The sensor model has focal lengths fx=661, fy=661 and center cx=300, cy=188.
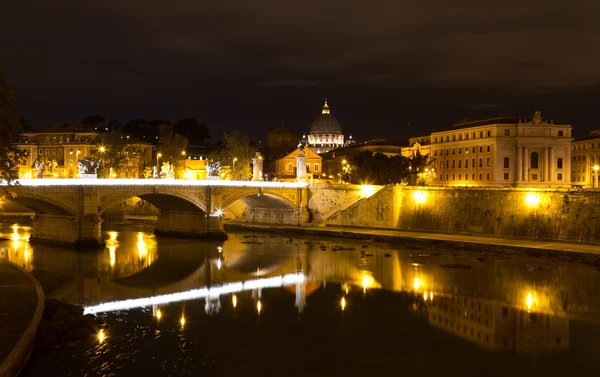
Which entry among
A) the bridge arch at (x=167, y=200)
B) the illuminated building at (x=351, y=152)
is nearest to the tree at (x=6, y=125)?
the bridge arch at (x=167, y=200)

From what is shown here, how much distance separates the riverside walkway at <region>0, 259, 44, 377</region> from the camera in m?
15.1

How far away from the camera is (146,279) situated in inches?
1254

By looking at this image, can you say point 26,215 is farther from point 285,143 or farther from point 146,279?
point 285,143

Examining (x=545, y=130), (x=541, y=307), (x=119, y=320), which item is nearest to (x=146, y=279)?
(x=119, y=320)

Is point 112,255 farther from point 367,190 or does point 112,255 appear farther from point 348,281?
point 367,190

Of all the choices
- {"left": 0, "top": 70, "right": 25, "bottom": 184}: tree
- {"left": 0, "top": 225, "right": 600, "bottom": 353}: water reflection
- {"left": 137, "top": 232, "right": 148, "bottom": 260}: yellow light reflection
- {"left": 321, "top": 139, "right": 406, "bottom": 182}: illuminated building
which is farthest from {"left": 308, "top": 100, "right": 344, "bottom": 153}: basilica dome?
{"left": 0, "top": 70, "right": 25, "bottom": 184}: tree

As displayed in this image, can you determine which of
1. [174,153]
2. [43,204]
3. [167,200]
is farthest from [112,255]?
[174,153]

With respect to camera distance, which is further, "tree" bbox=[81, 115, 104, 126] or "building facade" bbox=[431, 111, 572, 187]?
"tree" bbox=[81, 115, 104, 126]

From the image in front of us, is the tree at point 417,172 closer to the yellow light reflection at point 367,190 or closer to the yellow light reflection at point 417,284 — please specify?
the yellow light reflection at point 367,190

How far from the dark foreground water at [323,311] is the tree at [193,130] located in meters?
69.8

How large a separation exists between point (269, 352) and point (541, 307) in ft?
39.6

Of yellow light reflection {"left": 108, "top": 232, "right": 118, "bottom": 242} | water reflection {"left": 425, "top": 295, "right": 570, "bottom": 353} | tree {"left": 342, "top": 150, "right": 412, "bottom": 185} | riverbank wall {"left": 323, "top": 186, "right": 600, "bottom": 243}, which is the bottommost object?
water reflection {"left": 425, "top": 295, "right": 570, "bottom": 353}

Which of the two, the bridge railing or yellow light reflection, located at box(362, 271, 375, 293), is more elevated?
the bridge railing

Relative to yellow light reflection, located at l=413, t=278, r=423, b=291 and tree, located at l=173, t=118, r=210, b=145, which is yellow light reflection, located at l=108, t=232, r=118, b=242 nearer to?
yellow light reflection, located at l=413, t=278, r=423, b=291
